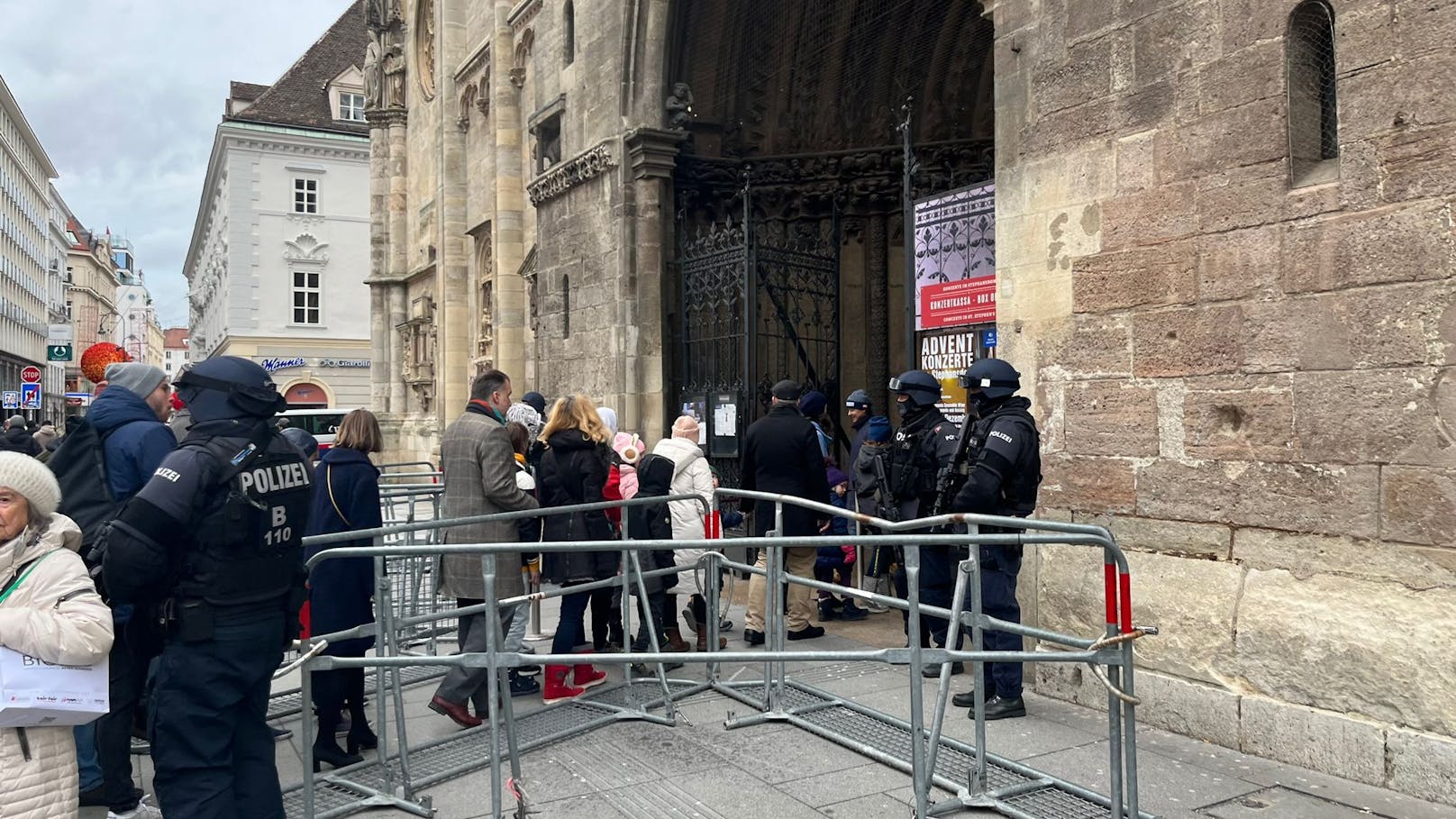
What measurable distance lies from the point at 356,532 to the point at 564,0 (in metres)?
9.43

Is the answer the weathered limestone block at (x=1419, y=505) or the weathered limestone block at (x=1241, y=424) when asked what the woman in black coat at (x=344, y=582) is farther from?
the weathered limestone block at (x=1419, y=505)

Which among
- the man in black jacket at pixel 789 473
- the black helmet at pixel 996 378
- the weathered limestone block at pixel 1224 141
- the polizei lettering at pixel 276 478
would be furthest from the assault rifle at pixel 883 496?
the polizei lettering at pixel 276 478

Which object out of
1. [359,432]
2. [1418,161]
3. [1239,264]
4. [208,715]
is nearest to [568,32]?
[359,432]

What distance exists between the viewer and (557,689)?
5996 mm

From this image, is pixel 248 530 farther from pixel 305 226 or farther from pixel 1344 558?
pixel 305 226

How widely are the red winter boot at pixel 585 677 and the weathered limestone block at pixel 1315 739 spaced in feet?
11.2

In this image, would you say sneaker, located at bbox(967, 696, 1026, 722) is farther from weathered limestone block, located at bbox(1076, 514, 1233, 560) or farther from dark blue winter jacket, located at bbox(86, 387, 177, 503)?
dark blue winter jacket, located at bbox(86, 387, 177, 503)

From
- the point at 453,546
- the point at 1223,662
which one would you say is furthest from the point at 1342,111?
the point at 453,546

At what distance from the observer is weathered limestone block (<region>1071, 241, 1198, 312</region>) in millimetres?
5293

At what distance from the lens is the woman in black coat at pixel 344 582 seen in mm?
5125

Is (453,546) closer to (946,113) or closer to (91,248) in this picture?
(946,113)

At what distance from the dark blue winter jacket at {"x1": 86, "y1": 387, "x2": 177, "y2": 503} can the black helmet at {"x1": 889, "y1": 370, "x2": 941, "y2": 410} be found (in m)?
4.06

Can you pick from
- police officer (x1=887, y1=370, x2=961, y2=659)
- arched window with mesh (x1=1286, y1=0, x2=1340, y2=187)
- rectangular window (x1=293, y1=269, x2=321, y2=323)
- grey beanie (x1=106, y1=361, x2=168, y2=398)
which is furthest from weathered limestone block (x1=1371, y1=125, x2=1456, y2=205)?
rectangular window (x1=293, y1=269, x2=321, y2=323)

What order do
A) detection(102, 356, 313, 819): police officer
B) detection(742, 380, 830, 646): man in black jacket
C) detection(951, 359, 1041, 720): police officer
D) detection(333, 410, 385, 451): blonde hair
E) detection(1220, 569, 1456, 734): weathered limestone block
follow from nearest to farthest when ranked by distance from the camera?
detection(102, 356, 313, 819): police officer → detection(1220, 569, 1456, 734): weathered limestone block → detection(951, 359, 1041, 720): police officer → detection(333, 410, 385, 451): blonde hair → detection(742, 380, 830, 646): man in black jacket
